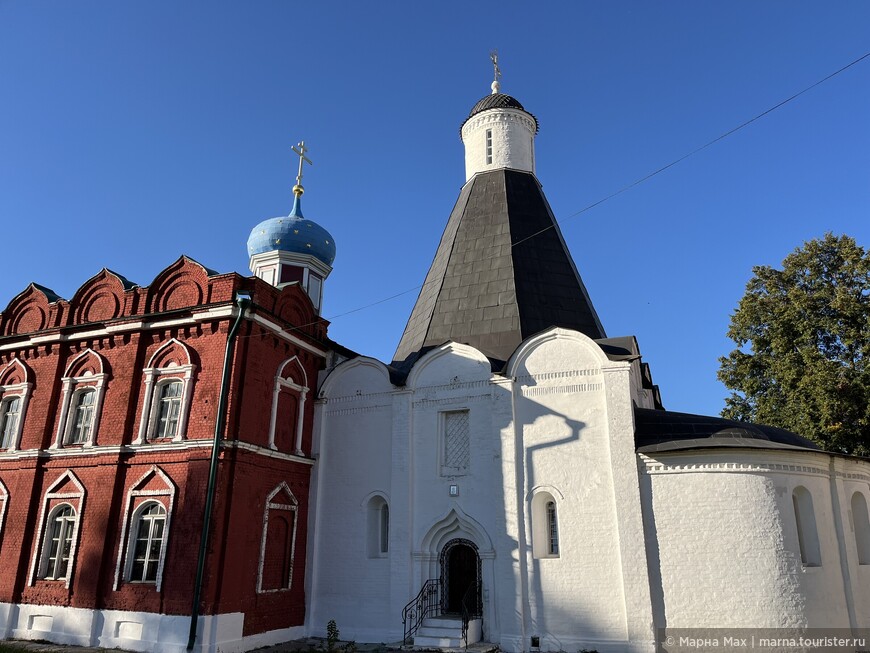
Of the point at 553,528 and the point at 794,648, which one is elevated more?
the point at 553,528

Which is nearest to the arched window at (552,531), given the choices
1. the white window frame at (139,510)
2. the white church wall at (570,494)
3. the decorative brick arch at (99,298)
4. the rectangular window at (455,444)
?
the white church wall at (570,494)

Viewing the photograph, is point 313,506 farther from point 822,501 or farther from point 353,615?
point 822,501

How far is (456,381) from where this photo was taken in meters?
12.8

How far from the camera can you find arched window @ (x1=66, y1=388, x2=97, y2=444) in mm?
13070

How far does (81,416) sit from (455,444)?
25.6 ft

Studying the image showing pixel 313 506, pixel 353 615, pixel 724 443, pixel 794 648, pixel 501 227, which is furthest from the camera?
pixel 501 227

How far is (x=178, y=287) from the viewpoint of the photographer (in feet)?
42.5

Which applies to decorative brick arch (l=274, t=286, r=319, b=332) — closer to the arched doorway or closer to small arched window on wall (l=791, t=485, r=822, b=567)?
the arched doorway

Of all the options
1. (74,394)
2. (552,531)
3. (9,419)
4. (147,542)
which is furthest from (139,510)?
(552,531)

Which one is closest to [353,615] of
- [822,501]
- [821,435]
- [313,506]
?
[313,506]

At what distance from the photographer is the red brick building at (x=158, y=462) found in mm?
10984

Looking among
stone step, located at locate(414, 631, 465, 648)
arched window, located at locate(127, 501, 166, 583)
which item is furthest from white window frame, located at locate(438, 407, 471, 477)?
arched window, located at locate(127, 501, 166, 583)

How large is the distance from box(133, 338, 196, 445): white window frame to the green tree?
1453cm

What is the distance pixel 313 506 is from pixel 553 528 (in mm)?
4973
